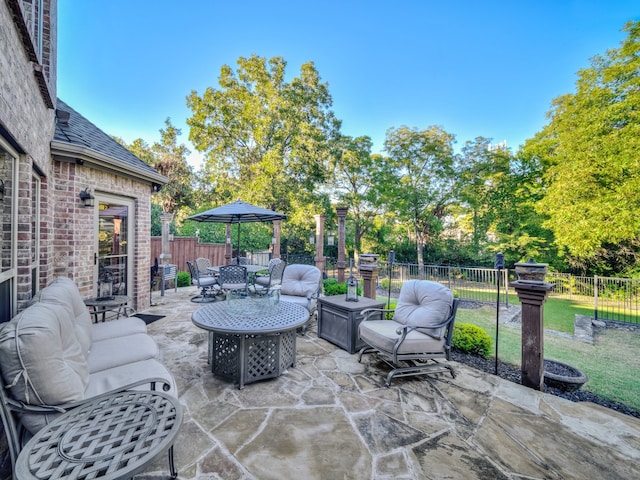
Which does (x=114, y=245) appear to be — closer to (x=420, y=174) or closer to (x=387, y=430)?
(x=387, y=430)

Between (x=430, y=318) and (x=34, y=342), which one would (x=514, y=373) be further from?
(x=34, y=342)

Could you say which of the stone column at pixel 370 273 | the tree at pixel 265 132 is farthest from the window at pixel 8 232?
the tree at pixel 265 132

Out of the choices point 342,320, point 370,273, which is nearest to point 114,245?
point 342,320

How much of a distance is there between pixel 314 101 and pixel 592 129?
10.7 metres

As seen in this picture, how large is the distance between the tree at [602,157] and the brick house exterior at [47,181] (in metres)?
12.6

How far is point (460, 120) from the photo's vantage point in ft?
50.2

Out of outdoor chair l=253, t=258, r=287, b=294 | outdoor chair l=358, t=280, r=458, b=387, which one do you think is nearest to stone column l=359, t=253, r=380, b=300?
outdoor chair l=358, t=280, r=458, b=387

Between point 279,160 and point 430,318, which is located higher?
point 279,160

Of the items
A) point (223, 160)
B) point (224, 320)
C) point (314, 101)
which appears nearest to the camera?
point (224, 320)

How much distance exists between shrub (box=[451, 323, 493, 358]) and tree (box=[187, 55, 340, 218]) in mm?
9978

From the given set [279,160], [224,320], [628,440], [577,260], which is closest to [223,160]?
[279,160]

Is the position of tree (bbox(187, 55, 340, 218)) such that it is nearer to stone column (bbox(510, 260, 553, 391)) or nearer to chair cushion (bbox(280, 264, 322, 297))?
chair cushion (bbox(280, 264, 322, 297))

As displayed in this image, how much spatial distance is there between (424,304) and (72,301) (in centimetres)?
350

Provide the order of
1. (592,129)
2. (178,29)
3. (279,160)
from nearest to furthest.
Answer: (178,29)
(592,129)
(279,160)
